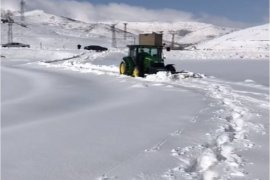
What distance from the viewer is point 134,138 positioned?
715 centimetres

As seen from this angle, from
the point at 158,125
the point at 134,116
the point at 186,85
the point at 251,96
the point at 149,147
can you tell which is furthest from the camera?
the point at 186,85

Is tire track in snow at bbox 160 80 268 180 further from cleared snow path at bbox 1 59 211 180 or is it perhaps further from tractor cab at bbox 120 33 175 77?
tractor cab at bbox 120 33 175 77

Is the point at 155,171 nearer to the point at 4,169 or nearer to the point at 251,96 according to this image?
the point at 4,169

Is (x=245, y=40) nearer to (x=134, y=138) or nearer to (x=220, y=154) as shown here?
(x=134, y=138)

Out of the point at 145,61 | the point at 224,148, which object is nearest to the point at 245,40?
the point at 145,61

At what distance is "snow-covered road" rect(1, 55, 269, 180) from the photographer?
5.45 metres

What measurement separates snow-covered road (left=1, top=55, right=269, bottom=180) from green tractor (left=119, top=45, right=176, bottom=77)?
8.65 metres

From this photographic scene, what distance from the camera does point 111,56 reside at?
46.5 metres

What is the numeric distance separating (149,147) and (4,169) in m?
2.16

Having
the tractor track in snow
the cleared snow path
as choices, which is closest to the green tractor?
the cleared snow path

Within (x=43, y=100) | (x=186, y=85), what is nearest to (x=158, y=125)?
(x=43, y=100)

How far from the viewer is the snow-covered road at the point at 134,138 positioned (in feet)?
17.9

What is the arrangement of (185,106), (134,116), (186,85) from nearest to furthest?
(134,116) → (185,106) → (186,85)

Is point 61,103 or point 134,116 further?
point 61,103
